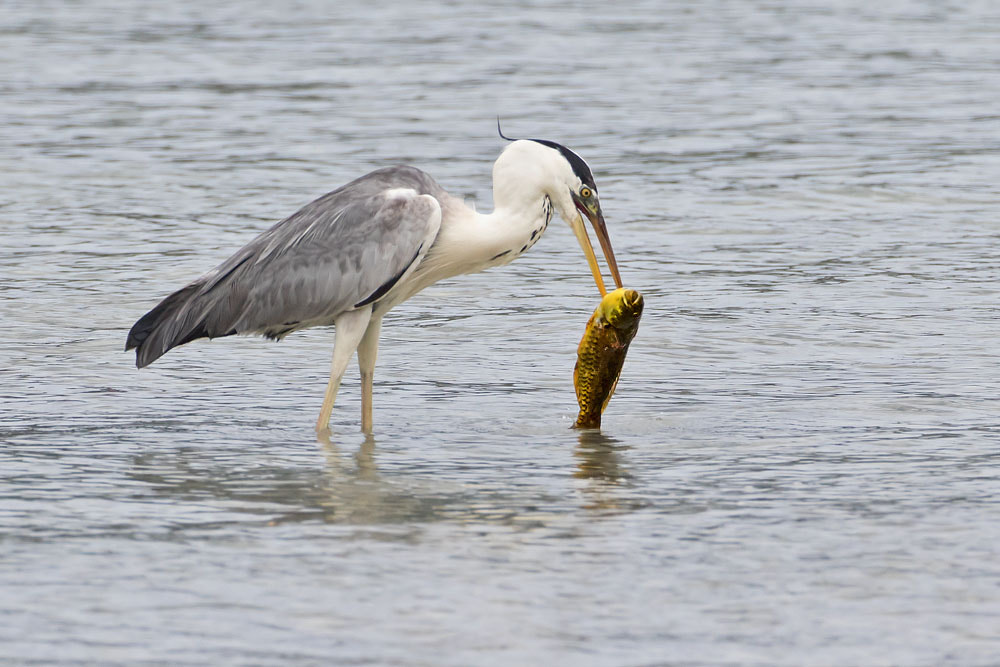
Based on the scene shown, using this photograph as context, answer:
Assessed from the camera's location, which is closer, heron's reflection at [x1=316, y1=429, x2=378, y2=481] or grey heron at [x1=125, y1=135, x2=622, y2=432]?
heron's reflection at [x1=316, y1=429, x2=378, y2=481]

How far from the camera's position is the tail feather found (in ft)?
27.2

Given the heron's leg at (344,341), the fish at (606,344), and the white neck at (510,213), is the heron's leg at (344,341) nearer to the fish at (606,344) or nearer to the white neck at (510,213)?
the white neck at (510,213)

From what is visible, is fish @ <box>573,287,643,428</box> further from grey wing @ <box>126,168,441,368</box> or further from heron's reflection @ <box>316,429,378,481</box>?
heron's reflection @ <box>316,429,378,481</box>

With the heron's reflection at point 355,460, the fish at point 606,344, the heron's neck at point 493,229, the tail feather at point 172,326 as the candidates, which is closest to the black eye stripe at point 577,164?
the heron's neck at point 493,229

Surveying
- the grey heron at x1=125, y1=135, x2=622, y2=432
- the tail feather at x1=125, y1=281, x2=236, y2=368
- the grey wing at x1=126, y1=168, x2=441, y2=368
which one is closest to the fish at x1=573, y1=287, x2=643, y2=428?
the grey heron at x1=125, y1=135, x2=622, y2=432

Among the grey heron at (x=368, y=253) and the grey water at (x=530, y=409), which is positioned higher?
the grey heron at (x=368, y=253)

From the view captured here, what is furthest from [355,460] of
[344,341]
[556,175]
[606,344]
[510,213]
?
[556,175]

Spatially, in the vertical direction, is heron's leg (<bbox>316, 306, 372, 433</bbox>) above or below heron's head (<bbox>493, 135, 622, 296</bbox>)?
below

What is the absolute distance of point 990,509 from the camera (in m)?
6.62

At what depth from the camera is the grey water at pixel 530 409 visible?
5473 mm

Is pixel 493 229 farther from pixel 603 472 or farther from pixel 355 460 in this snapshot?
pixel 603 472

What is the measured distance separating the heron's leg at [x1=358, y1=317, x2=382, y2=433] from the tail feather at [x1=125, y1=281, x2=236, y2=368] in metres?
0.62

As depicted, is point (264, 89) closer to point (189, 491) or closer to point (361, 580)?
point (189, 491)

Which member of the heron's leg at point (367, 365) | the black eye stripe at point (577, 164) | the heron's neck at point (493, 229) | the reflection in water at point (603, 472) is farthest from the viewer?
the heron's leg at point (367, 365)
